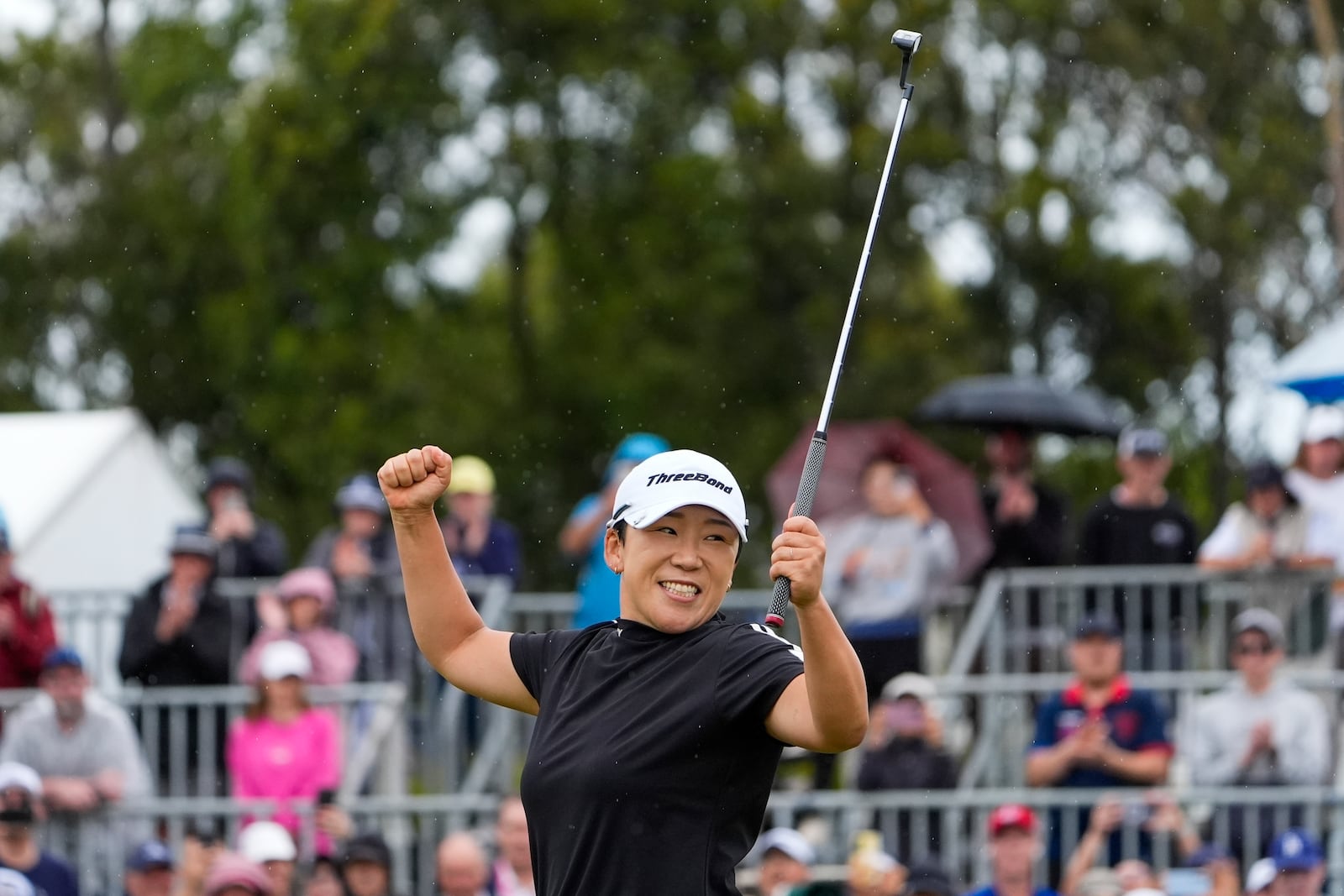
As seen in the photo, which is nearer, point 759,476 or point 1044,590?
point 1044,590

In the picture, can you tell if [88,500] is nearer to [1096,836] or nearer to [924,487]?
[924,487]

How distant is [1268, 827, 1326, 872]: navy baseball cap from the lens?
9.73 meters

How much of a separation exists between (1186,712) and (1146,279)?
56.5ft

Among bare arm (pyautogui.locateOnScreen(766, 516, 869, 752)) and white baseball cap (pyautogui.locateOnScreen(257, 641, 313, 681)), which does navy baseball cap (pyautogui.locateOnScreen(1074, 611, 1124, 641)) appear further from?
bare arm (pyautogui.locateOnScreen(766, 516, 869, 752))

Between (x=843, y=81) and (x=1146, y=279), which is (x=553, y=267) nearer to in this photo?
(x=843, y=81)

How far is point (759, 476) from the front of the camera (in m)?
26.8

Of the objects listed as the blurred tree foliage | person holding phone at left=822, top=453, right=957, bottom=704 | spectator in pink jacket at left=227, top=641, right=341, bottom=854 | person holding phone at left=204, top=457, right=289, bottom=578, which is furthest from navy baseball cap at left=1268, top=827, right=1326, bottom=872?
the blurred tree foliage

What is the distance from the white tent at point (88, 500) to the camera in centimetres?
1529

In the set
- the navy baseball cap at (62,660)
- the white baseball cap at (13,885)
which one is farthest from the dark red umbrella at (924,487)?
the white baseball cap at (13,885)

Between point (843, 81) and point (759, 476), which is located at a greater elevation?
point (843, 81)

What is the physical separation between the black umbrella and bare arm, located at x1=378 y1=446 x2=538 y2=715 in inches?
337

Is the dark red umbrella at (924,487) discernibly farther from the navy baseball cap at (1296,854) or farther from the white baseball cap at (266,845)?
the white baseball cap at (266,845)

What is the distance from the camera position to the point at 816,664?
15.4ft

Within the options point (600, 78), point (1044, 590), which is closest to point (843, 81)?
point (600, 78)
